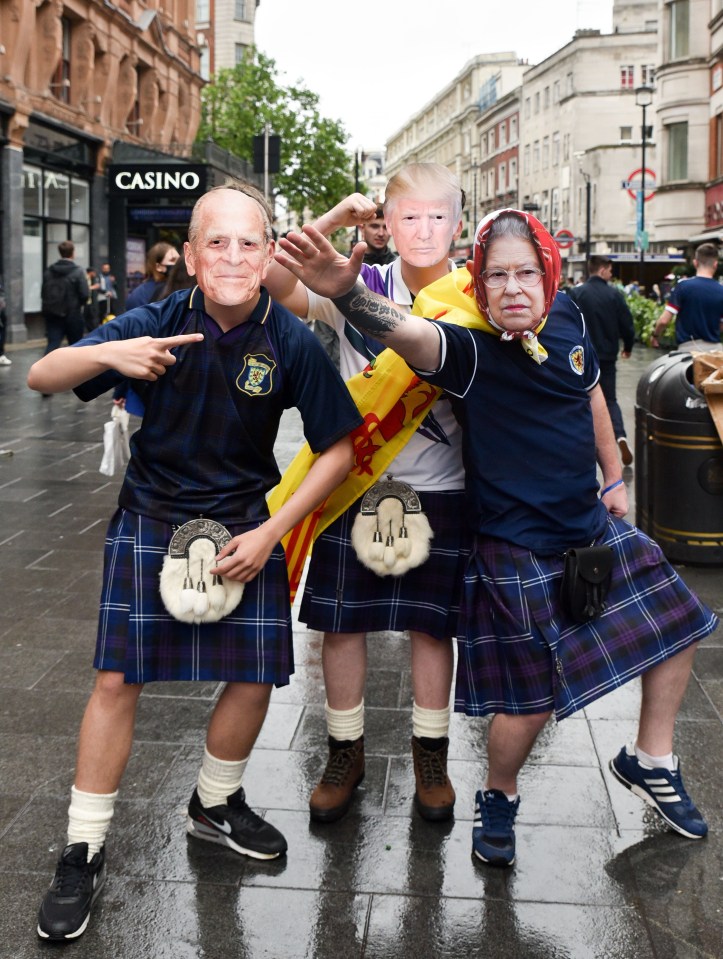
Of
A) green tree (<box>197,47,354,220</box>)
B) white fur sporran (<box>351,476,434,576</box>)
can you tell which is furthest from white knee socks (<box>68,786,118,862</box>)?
green tree (<box>197,47,354,220</box>)

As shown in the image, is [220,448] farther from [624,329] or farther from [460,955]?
[624,329]

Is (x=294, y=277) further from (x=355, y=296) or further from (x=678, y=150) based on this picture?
(x=678, y=150)

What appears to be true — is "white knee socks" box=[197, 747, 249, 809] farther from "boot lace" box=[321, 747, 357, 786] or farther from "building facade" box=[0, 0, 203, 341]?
"building facade" box=[0, 0, 203, 341]

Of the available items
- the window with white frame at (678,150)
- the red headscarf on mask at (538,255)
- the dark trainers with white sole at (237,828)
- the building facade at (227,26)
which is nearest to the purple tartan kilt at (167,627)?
the dark trainers with white sole at (237,828)

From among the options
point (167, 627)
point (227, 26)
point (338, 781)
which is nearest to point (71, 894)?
point (167, 627)

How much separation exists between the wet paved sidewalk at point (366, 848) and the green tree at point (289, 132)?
5316 centimetres

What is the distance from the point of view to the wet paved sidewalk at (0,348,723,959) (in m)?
2.96

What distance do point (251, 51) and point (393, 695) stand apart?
2314 inches

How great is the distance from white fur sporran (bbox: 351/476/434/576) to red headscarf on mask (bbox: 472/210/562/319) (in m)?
0.67

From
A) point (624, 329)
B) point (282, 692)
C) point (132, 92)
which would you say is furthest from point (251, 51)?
point (282, 692)

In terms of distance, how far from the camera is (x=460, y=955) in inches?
114

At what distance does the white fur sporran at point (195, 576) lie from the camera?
3055 mm

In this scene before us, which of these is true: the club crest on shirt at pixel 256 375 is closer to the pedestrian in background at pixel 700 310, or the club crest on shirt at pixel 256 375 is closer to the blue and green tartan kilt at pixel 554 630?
the blue and green tartan kilt at pixel 554 630

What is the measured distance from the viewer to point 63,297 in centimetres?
1772
